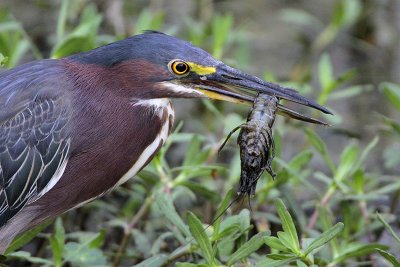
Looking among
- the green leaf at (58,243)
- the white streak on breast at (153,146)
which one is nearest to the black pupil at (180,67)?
the white streak on breast at (153,146)

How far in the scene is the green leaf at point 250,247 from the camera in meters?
3.34

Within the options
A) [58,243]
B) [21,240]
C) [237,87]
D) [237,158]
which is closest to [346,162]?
[237,158]

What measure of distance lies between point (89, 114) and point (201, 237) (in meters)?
0.66

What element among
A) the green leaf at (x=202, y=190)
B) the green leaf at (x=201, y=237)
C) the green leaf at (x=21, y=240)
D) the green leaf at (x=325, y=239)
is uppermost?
the green leaf at (x=202, y=190)

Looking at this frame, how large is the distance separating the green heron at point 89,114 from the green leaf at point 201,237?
0.45 metres

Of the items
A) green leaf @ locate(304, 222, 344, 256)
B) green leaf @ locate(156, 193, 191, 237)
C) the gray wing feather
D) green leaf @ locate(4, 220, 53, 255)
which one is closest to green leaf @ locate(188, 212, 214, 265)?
green leaf @ locate(156, 193, 191, 237)

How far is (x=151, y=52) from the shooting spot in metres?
3.62

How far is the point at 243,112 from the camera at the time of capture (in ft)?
18.6

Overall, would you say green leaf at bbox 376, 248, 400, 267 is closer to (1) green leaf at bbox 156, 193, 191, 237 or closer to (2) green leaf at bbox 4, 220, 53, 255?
(1) green leaf at bbox 156, 193, 191, 237

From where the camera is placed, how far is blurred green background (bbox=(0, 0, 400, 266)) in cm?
377

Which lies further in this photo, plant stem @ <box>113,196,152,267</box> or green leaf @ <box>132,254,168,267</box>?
plant stem @ <box>113,196,152,267</box>

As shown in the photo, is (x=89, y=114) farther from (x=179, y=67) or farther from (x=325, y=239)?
(x=325, y=239)

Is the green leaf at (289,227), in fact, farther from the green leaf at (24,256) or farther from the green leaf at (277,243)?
the green leaf at (24,256)

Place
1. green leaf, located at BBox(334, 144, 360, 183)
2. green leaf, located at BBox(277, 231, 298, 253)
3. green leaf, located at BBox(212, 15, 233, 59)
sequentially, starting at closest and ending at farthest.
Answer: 1. green leaf, located at BBox(277, 231, 298, 253)
2. green leaf, located at BBox(334, 144, 360, 183)
3. green leaf, located at BBox(212, 15, 233, 59)
